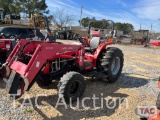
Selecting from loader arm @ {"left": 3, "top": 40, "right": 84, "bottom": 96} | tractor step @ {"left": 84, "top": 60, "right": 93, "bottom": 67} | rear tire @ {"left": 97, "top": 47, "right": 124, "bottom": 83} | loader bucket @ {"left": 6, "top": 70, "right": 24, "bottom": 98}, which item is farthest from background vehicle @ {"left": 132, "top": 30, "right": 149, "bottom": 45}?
loader bucket @ {"left": 6, "top": 70, "right": 24, "bottom": 98}

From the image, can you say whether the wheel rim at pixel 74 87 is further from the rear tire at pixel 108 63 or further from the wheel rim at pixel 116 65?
the wheel rim at pixel 116 65

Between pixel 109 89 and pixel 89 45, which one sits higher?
pixel 89 45

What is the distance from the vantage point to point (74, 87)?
202 inches

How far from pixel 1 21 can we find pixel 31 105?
26898 mm

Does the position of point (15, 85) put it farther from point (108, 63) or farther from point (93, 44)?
point (93, 44)

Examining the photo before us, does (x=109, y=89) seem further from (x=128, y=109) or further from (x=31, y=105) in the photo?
(x=31, y=105)

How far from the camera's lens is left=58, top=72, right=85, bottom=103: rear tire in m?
4.69

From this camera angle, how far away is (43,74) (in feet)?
16.7

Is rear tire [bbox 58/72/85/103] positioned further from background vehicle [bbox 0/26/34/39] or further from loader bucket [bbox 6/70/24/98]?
background vehicle [bbox 0/26/34/39]

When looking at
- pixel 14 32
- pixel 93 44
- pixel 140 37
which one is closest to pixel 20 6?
pixel 140 37

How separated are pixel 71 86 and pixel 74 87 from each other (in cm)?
16

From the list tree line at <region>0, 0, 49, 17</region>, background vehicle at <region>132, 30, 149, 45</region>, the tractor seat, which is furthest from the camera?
tree line at <region>0, 0, 49, 17</region>

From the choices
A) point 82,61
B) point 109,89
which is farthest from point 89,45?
point 109,89

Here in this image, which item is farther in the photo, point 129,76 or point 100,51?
point 129,76
